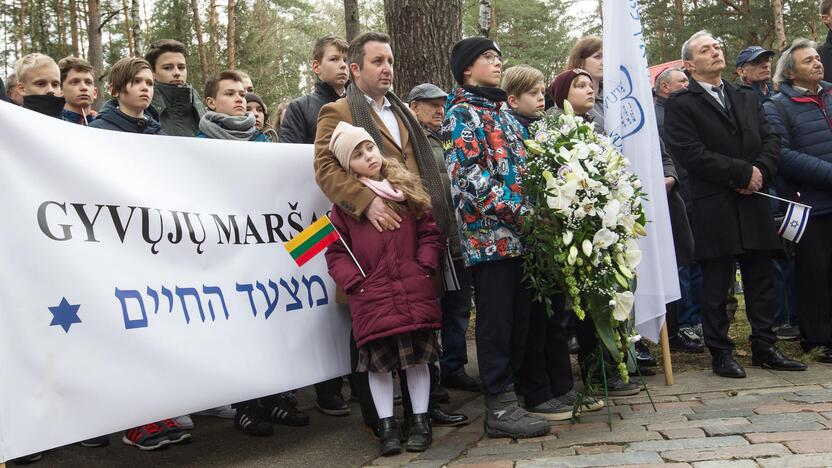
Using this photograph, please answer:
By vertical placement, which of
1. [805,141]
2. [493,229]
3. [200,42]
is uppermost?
[200,42]

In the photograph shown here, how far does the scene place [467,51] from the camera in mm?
4973

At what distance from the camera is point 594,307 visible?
4.61 m

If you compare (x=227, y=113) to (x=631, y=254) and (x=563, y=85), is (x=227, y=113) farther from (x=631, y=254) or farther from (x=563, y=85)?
(x=631, y=254)

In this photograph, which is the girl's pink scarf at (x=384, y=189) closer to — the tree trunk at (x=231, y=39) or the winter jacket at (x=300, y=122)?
the winter jacket at (x=300, y=122)

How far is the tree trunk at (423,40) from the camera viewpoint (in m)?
7.79

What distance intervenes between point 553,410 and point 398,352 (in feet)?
3.52

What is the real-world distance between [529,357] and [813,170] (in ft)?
8.54

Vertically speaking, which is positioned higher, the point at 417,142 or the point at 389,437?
the point at 417,142

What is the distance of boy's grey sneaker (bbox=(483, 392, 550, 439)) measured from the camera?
456cm

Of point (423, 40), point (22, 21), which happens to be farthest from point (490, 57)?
point (22, 21)

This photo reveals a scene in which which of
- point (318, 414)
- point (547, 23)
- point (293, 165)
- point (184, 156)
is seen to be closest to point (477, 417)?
point (318, 414)

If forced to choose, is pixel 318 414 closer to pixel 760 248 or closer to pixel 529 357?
pixel 529 357

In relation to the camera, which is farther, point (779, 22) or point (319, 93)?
point (779, 22)

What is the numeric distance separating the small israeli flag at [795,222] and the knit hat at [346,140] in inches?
122
